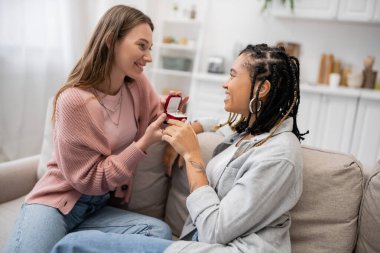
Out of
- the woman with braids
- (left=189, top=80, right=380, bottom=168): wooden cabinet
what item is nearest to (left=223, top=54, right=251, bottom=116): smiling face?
the woman with braids

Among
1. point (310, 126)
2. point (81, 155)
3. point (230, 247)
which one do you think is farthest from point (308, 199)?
point (310, 126)

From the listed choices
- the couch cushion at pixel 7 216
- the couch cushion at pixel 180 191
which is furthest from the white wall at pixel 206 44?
the couch cushion at pixel 180 191

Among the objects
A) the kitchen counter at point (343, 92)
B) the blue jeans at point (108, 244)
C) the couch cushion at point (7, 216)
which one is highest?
the kitchen counter at point (343, 92)

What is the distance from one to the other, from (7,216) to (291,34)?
135 inches

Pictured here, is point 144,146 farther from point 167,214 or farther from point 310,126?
point 310,126

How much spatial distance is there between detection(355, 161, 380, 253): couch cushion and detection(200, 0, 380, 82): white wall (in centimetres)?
292

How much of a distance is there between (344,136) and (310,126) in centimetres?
33

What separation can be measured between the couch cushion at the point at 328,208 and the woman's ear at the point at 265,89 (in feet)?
1.07

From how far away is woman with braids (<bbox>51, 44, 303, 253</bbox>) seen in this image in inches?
36.6

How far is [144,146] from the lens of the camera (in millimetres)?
1268

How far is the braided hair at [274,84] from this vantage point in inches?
43.2

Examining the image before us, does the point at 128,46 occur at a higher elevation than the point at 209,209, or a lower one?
higher

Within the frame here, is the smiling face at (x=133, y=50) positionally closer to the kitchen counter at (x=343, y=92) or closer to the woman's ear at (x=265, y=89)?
the woman's ear at (x=265, y=89)

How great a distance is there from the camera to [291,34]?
3.87 meters
